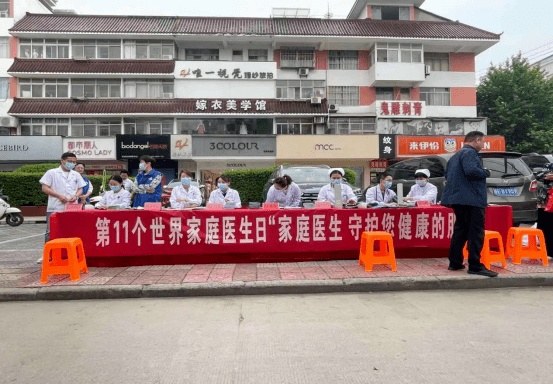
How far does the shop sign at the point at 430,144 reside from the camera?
82.1 ft

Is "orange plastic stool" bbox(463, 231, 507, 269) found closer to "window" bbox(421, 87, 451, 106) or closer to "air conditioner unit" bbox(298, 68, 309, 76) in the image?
"air conditioner unit" bbox(298, 68, 309, 76)

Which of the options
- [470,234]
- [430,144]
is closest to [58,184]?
[470,234]

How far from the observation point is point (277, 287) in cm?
479

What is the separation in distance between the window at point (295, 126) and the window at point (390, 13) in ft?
29.8

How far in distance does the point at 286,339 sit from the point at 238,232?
286 cm

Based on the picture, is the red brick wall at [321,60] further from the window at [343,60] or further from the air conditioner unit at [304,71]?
the air conditioner unit at [304,71]

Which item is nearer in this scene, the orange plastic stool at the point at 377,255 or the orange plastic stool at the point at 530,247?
the orange plastic stool at the point at 377,255

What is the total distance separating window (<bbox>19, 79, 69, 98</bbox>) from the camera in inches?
1001

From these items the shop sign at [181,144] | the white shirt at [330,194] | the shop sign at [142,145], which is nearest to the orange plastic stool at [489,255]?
the white shirt at [330,194]

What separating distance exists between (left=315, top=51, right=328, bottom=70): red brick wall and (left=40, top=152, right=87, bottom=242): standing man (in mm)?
22261

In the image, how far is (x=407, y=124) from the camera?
25.7 m

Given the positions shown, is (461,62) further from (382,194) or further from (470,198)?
(470,198)

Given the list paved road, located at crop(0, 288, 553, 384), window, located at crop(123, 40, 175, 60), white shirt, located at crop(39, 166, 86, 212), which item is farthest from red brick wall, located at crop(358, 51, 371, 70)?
paved road, located at crop(0, 288, 553, 384)

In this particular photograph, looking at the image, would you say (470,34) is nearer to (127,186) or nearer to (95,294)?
(127,186)
